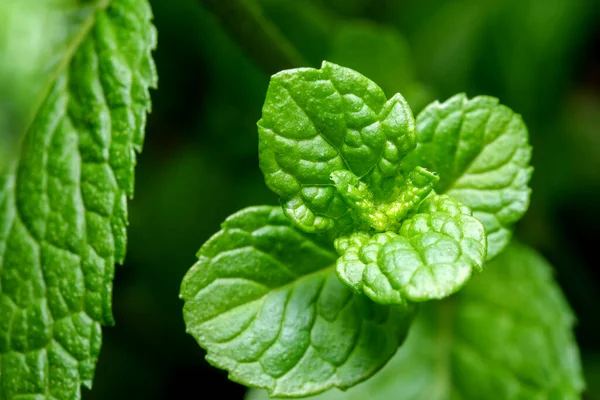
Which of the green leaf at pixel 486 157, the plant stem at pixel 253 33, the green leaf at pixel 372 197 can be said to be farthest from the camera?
the plant stem at pixel 253 33

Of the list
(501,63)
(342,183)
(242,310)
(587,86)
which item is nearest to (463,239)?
(342,183)

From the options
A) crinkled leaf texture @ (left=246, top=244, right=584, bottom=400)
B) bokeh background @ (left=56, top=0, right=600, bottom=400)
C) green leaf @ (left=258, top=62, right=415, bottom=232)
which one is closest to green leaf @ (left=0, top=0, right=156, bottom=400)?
green leaf @ (left=258, top=62, right=415, bottom=232)

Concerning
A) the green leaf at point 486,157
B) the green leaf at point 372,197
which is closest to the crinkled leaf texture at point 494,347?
the green leaf at point 486,157

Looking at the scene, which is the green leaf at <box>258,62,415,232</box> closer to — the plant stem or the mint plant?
the mint plant

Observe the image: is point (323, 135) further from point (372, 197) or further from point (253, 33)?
point (253, 33)

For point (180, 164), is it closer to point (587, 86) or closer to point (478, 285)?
point (478, 285)

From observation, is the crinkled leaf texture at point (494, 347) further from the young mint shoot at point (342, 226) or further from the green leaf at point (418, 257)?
the green leaf at point (418, 257)

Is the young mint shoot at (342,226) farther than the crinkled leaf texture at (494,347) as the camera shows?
No

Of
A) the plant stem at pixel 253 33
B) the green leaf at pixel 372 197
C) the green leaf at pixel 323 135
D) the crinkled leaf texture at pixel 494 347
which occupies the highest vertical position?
the plant stem at pixel 253 33
